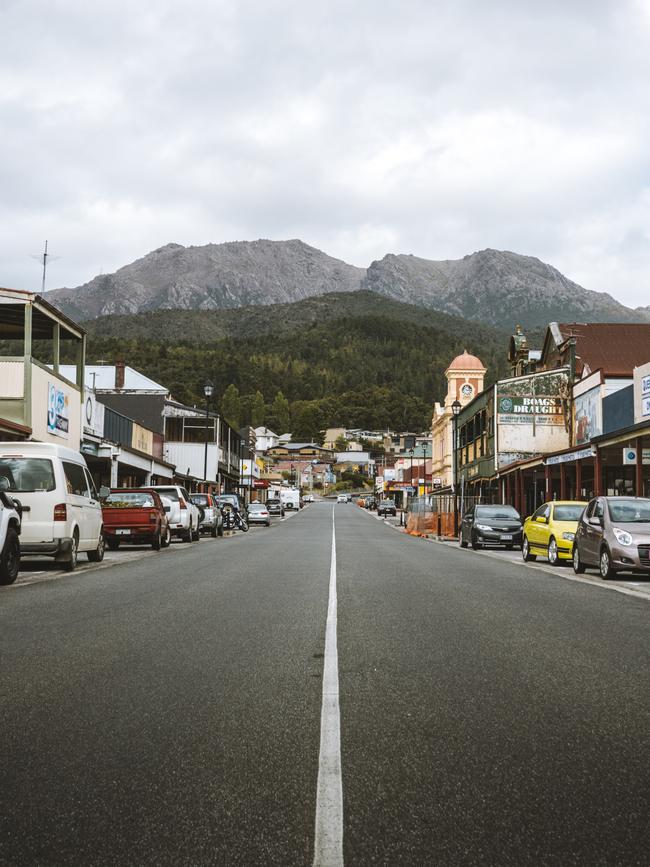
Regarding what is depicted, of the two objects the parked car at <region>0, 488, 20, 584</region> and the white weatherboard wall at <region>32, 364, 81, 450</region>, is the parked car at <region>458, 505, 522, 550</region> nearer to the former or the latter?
the white weatherboard wall at <region>32, 364, 81, 450</region>

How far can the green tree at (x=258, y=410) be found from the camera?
568ft

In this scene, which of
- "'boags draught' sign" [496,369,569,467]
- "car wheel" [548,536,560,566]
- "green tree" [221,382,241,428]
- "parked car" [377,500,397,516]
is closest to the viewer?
"car wheel" [548,536,560,566]

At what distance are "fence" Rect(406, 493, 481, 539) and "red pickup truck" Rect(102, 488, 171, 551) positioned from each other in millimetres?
21193

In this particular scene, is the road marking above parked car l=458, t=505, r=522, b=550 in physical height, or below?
below

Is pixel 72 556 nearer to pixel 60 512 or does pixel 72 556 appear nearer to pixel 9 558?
pixel 60 512

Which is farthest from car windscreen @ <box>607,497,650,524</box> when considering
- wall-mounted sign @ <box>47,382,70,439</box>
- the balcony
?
wall-mounted sign @ <box>47,382,70,439</box>

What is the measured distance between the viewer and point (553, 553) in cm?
2220

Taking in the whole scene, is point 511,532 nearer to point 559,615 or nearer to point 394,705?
point 559,615

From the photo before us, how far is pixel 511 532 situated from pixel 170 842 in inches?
1092

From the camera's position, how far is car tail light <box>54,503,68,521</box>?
1642 cm

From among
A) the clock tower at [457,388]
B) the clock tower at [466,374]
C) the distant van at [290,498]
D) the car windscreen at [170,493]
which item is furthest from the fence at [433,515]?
the distant van at [290,498]

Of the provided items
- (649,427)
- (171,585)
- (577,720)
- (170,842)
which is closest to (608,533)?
(649,427)

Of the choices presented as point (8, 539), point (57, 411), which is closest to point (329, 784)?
point (8, 539)

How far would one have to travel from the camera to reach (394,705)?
6039mm
